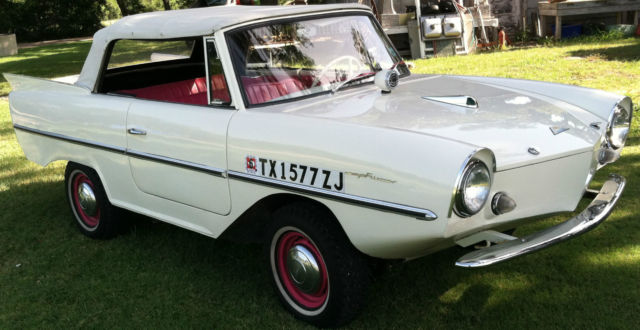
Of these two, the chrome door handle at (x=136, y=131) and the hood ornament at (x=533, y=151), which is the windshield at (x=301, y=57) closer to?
the chrome door handle at (x=136, y=131)

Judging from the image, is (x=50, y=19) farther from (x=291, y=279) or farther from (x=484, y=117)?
(x=484, y=117)

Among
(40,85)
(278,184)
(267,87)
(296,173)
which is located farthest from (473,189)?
(40,85)

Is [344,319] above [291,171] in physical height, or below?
below

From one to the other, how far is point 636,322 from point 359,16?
2.40 m

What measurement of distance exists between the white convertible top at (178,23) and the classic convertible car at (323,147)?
1 cm

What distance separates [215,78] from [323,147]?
0.97 m

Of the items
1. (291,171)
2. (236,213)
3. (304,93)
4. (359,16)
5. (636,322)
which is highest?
(359,16)

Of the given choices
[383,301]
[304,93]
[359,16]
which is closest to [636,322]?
[383,301]

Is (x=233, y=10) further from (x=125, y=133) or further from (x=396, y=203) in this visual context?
(x=396, y=203)

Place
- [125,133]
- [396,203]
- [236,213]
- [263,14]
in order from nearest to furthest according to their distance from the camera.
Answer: [396,203] → [236,213] → [263,14] → [125,133]

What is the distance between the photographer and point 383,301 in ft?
11.5

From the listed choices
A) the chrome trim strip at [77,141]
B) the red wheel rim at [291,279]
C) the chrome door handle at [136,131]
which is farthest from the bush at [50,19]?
the red wheel rim at [291,279]

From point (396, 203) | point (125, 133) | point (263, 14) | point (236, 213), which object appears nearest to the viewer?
point (396, 203)

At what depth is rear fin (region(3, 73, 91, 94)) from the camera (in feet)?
15.0
